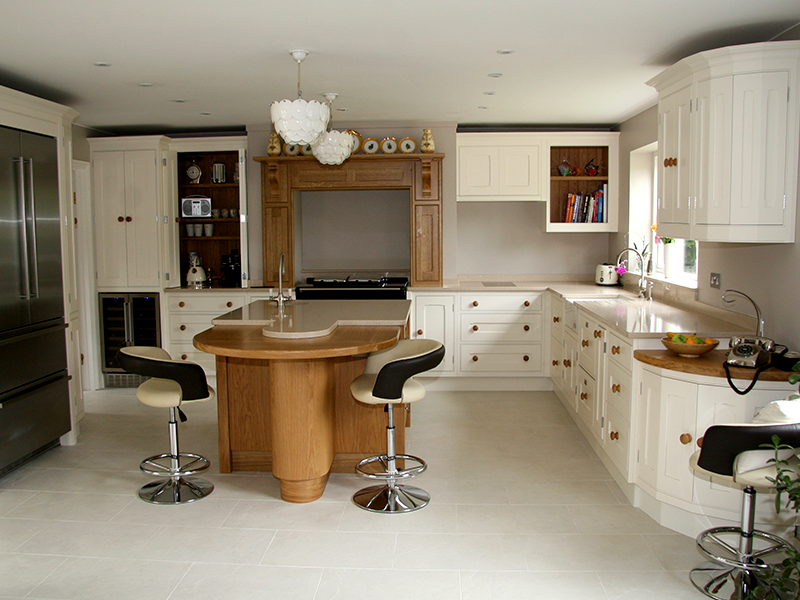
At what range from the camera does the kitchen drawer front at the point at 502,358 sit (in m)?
5.93

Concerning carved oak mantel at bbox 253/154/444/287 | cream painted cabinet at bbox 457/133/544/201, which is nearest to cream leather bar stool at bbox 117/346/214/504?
carved oak mantel at bbox 253/154/444/287

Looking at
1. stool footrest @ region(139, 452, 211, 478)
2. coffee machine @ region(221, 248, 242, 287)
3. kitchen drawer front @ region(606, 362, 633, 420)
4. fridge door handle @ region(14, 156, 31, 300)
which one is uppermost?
fridge door handle @ region(14, 156, 31, 300)

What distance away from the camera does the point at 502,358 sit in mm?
5945

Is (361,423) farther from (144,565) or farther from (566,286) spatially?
(566,286)

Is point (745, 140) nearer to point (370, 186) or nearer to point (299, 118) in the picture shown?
point (299, 118)

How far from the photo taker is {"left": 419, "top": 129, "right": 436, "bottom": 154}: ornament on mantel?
228 inches

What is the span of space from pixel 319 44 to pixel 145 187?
10.5ft

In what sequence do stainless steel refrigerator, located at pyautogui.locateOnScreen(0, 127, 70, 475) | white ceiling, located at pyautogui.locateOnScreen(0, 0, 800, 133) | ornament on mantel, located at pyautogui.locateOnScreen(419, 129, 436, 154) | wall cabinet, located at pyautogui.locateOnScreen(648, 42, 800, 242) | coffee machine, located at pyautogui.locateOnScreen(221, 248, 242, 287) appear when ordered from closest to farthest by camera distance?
white ceiling, located at pyautogui.locateOnScreen(0, 0, 800, 133) → wall cabinet, located at pyautogui.locateOnScreen(648, 42, 800, 242) → stainless steel refrigerator, located at pyautogui.locateOnScreen(0, 127, 70, 475) → ornament on mantel, located at pyautogui.locateOnScreen(419, 129, 436, 154) → coffee machine, located at pyautogui.locateOnScreen(221, 248, 242, 287)

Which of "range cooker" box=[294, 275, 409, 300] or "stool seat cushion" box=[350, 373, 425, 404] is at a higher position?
"range cooker" box=[294, 275, 409, 300]

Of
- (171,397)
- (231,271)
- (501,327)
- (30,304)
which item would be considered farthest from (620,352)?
(231,271)

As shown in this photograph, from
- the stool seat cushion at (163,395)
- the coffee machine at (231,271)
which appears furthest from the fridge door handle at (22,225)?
the coffee machine at (231,271)

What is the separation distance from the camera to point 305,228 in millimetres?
6566

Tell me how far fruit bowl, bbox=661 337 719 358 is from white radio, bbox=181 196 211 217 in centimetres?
451

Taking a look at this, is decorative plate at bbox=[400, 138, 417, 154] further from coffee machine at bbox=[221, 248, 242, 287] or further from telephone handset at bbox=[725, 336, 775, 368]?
telephone handset at bbox=[725, 336, 775, 368]
